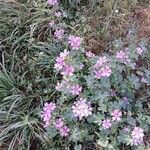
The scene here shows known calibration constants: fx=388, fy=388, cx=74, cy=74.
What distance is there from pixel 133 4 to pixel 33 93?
132 cm

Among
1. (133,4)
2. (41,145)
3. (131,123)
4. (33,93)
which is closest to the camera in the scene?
(131,123)

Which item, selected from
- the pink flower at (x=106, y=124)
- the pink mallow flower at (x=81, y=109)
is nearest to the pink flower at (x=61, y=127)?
the pink mallow flower at (x=81, y=109)

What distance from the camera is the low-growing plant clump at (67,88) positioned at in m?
2.85

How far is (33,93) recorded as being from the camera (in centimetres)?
326

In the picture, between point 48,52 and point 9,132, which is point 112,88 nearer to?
point 48,52

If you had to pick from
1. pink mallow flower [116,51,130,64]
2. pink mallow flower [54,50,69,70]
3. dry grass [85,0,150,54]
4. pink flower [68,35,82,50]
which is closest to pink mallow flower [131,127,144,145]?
pink mallow flower [116,51,130,64]

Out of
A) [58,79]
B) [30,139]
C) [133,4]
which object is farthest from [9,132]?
[133,4]

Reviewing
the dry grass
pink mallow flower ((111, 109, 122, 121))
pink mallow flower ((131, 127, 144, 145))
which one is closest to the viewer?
pink mallow flower ((131, 127, 144, 145))

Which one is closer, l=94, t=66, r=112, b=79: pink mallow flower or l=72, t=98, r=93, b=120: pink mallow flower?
l=72, t=98, r=93, b=120: pink mallow flower

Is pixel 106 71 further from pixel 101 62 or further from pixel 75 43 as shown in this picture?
pixel 75 43

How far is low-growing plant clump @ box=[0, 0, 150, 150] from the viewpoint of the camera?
2854 mm

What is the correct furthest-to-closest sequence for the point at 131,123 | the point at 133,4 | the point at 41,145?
1. the point at 133,4
2. the point at 41,145
3. the point at 131,123

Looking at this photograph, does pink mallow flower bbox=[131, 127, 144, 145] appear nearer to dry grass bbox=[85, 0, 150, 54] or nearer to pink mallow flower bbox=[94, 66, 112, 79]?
pink mallow flower bbox=[94, 66, 112, 79]

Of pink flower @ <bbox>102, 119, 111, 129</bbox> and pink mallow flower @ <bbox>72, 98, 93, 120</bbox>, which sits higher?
pink mallow flower @ <bbox>72, 98, 93, 120</bbox>
